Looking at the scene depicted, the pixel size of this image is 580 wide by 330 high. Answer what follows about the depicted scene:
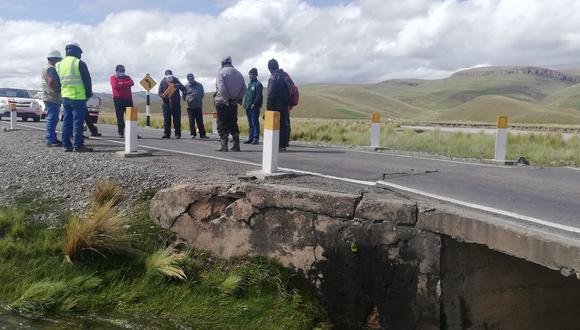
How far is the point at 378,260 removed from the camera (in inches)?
200

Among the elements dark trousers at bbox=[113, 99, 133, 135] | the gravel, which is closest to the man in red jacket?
dark trousers at bbox=[113, 99, 133, 135]

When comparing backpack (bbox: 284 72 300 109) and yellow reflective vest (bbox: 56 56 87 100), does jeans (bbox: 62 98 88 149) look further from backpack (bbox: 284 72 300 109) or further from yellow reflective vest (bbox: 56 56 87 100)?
backpack (bbox: 284 72 300 109)

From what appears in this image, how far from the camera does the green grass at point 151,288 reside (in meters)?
4.88

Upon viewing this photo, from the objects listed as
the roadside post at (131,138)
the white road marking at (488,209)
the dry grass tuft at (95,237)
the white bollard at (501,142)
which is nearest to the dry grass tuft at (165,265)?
the dry grass tuft at (95,237)

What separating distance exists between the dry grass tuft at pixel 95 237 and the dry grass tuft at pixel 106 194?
2.28 ft

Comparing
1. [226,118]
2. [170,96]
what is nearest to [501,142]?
[226,118]

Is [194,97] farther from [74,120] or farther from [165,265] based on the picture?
[165,265]

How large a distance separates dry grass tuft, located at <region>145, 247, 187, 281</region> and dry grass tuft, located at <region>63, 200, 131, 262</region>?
311mm

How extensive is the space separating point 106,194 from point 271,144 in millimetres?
2080

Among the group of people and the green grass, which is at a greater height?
the group of people

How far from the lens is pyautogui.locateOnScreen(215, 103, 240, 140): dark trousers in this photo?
9.81 metres

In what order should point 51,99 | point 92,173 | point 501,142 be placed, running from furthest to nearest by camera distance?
point 501,142 < point 51,99 < point 92,173

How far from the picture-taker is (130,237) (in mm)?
5633

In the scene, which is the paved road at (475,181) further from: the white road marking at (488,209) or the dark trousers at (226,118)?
the dark trousers at (226,118)
